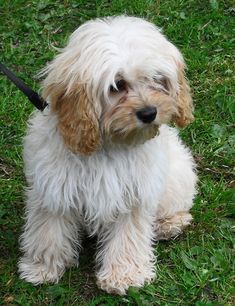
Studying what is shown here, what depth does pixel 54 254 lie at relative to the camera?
385cm

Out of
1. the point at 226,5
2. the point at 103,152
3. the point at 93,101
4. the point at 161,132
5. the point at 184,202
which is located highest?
the point at 93,101

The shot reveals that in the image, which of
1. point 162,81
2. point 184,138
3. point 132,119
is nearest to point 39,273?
point 132,119

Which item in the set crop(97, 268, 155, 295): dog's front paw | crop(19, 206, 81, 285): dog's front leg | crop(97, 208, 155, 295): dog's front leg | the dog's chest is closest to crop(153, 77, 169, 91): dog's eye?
the dog's chest

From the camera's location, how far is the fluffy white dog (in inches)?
129

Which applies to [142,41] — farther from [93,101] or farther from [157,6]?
[157,6]

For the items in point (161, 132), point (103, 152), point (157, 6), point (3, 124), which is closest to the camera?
point (103, 152)

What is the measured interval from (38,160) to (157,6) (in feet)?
9.55

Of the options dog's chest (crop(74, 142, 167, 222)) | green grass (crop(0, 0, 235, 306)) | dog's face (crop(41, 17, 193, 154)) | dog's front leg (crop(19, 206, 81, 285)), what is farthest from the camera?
green grass (crop(0, 0, 235, 306))

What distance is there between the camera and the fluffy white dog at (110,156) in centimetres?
327

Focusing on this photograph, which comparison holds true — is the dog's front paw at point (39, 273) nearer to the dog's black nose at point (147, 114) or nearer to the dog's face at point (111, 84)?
the dog's face at point (111, 84)

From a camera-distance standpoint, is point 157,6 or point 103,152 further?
point 157,6

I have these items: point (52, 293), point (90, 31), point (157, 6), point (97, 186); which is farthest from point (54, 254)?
point (157, 6)

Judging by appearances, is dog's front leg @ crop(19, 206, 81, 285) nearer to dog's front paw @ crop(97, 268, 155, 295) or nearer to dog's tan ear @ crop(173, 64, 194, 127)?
dog's front paw @ crop(97, 268, 155, 295)

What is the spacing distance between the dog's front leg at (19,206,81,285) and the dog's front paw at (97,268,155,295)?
216mm
